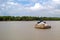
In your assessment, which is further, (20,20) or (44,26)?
(20,20)

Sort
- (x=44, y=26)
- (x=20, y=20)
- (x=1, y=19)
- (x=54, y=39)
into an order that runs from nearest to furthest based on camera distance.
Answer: (x=54, y=39)
(x=44, y=26)
(x=1, y=19)
(x=20, y=20)

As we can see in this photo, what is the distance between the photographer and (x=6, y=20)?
2817cm

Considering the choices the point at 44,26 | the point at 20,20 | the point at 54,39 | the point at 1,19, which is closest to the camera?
the point at 54,39

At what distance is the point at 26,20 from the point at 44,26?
14207 millimetres

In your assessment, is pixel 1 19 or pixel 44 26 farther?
pixel 1 19

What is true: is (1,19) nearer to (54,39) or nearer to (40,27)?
(40,27)

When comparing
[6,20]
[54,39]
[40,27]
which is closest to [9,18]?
[6,20]

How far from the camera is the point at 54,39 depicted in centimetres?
789

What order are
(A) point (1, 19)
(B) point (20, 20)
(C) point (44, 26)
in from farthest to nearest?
(B) point (20, 20) < (A) point (1, 19) < (C) point (44, 26)

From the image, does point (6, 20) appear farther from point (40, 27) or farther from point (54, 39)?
point (54, 39)

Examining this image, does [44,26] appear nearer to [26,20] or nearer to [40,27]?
[40,27]

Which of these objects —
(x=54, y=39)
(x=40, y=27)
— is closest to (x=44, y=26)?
(x=40, y=27)

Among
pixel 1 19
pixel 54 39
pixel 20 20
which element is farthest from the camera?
pixel 20 20

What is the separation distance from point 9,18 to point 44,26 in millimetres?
13270
